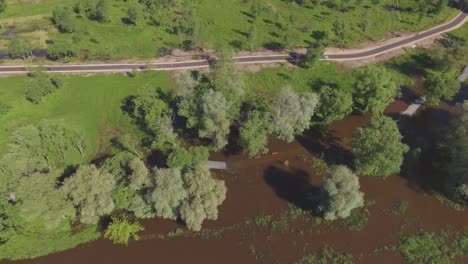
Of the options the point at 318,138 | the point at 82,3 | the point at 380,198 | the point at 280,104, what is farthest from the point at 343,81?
the point at 82,3

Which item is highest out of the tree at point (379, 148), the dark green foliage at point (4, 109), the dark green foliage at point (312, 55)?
the dark green foliage at point (312, 55)

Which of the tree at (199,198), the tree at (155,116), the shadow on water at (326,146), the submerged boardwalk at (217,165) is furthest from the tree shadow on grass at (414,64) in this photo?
the tree at (199,198)

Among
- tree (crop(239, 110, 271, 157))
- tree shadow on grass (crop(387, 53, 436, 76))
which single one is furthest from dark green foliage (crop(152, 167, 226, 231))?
tree shadow on grass (crop(387, 53, 436, 76))

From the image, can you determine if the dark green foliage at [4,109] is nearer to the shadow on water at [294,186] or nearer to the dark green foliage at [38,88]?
the dark green foliage at [38,88]

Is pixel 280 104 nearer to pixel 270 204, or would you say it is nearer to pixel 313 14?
pixel 270 204

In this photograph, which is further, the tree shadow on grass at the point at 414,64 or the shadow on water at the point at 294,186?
the tree shadow on grass at the point at 414,64
